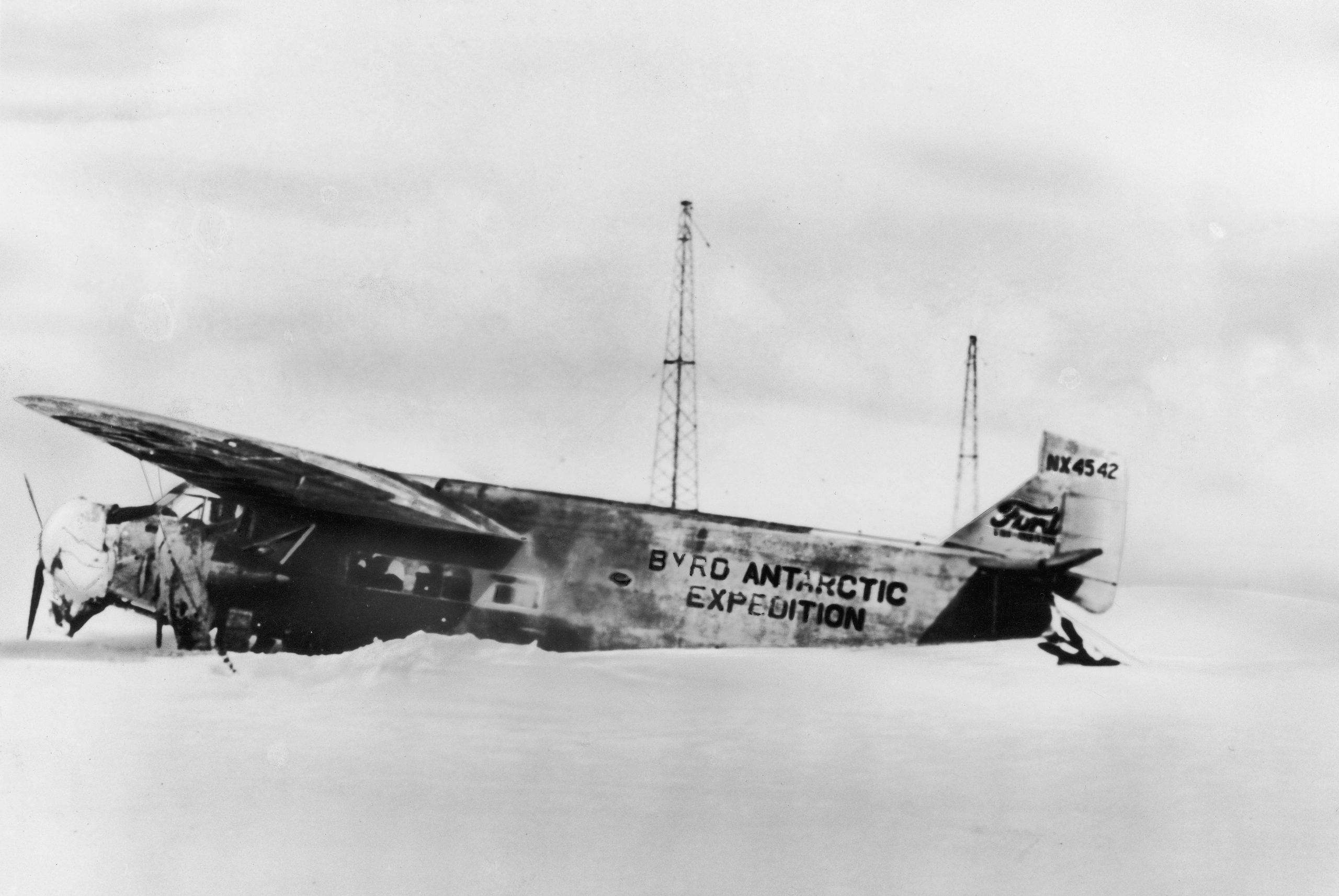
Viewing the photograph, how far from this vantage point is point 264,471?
884cm

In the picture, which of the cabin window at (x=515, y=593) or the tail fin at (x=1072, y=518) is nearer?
the tail fin at (x=1072, y=518)

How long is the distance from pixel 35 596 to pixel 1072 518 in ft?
Answer: 26.2

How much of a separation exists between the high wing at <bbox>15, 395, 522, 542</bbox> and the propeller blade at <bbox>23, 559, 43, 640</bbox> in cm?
136

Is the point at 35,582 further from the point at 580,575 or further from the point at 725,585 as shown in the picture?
the point at 725,585

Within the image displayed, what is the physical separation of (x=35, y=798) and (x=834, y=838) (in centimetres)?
544

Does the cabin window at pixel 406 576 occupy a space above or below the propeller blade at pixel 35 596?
above

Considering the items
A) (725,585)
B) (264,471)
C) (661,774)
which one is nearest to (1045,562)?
(725,585)

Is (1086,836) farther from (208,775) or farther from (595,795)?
(208,775)

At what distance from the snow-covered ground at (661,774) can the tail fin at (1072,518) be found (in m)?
0.68

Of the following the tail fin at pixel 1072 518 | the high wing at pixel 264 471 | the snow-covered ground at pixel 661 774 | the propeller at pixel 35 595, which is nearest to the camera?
the snow-covered ground at pixel 661 774

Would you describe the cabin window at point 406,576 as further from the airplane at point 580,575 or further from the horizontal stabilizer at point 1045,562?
the horizontal stabilizer at point 1045,562

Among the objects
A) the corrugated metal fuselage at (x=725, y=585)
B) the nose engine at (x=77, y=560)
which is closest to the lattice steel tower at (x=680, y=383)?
the corrugated metal fuselage at (x=725, y=585)

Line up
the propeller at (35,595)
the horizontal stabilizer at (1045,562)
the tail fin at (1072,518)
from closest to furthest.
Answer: the horizontal stabilizer at (1045,562) < the tail fin at (1072,518) < the propeller at (35,595)

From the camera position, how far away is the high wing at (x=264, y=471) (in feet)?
27.7
